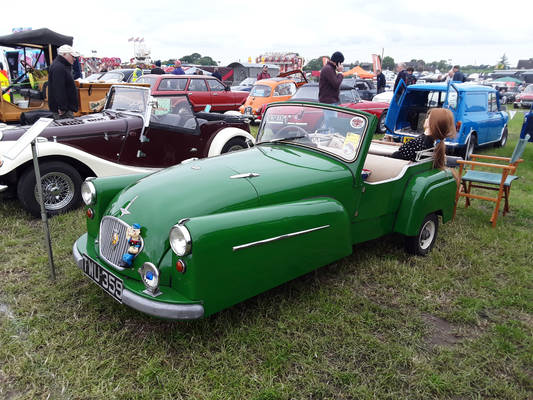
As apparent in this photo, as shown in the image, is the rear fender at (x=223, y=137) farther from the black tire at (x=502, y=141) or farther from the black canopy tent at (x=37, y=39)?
the black tire at (x=502, y=141)

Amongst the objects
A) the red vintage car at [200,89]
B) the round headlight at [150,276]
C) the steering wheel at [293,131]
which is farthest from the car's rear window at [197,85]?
the round headlight at [150,276]

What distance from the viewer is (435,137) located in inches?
176

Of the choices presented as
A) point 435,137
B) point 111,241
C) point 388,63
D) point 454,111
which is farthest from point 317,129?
point 388,63

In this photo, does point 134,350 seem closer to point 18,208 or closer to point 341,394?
point 341,394

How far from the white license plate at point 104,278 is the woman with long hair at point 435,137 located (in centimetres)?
333

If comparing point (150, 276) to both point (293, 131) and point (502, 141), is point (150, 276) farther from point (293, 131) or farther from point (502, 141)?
point (502, 141)

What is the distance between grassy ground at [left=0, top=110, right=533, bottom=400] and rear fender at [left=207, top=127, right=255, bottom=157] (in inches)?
111

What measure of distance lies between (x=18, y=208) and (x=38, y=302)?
2579mm

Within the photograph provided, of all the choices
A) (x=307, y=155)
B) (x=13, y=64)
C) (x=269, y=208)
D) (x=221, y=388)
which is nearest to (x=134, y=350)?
(x=221, y=388)

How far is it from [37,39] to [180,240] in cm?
979

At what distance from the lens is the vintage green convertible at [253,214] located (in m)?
2.53

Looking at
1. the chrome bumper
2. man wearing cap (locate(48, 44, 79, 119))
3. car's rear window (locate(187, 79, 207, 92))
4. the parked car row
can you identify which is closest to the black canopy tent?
car's rear window (locate(187, 79, 207, 92))

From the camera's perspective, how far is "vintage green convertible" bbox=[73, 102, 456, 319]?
2.53 meters

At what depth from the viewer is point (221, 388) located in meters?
2.47
